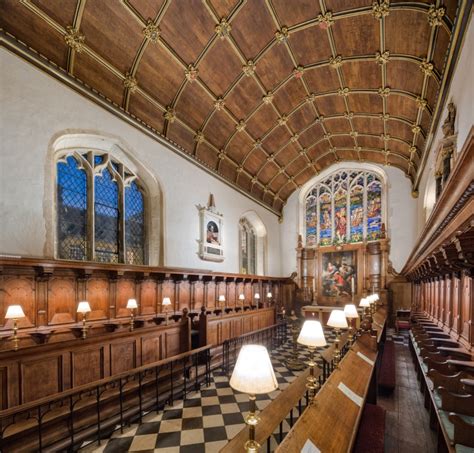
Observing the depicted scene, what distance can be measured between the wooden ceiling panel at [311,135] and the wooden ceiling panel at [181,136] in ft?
15.9

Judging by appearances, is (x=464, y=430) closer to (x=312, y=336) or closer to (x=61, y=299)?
(x=312, y=336)

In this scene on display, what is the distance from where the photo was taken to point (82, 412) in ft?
12.3

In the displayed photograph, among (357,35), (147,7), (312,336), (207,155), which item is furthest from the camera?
(207,155)

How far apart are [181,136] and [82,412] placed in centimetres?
748

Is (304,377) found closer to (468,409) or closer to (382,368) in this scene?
(468,409)

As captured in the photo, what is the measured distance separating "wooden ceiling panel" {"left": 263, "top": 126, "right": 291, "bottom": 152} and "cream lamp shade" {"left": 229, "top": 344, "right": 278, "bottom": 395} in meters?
10.0

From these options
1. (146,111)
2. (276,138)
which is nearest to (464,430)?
(146,111)

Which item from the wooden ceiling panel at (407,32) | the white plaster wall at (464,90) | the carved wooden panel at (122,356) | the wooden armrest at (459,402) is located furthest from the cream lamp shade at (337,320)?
the wooden ceiling panel at (407,32)

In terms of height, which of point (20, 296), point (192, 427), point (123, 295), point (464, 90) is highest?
point (464, 90)

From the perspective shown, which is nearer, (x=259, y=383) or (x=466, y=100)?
(x=259, y=383)

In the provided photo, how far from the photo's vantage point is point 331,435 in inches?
80.1

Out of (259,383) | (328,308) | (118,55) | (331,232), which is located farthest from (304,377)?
(331,232)

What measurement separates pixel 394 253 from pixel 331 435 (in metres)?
12.6

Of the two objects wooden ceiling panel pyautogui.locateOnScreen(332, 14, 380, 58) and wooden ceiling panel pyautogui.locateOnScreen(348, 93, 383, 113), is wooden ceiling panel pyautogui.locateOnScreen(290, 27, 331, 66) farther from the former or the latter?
wooden ceiling panel pyautogui.locateOnScreen(348, 93, 383, 113)
